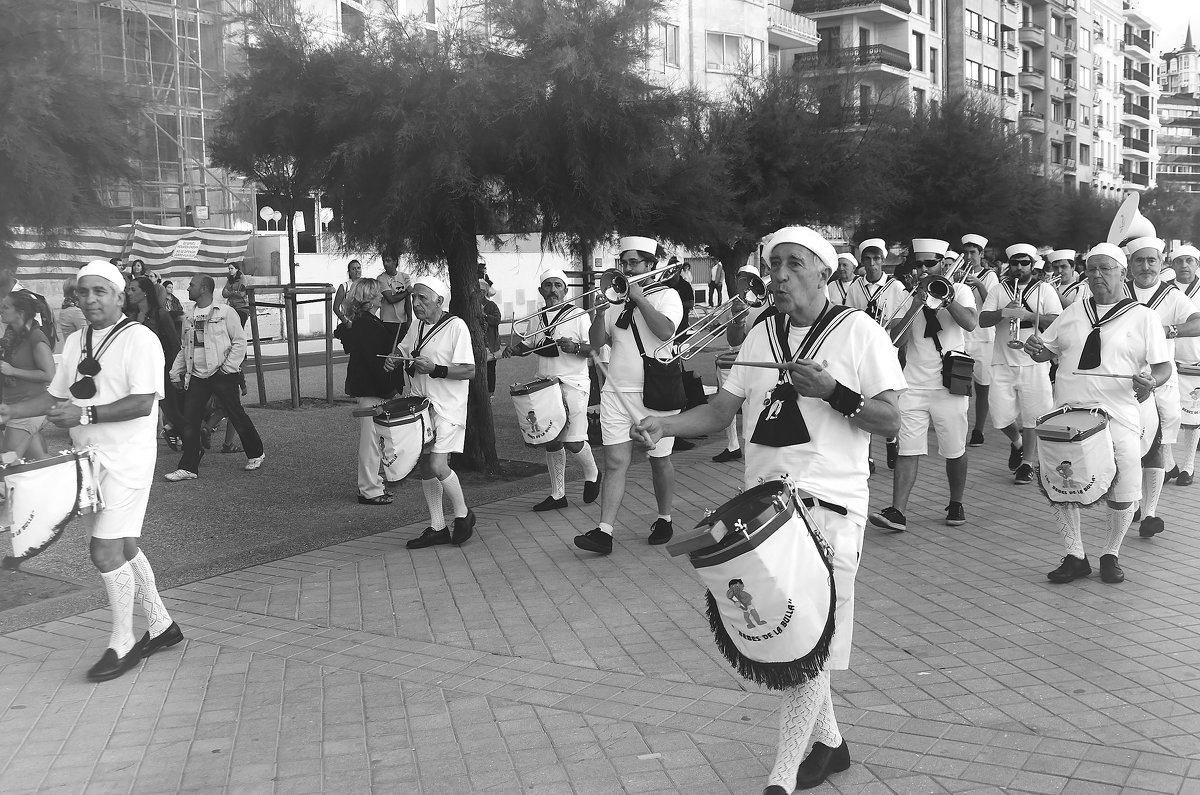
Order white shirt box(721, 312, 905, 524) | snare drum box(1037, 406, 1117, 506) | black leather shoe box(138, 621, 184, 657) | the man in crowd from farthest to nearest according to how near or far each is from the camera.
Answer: the man in crowd
snare drum box(1037, 406, 1117, 506)
black leather shoe box(138, 621, 184, 657)
white shirt box(721, 312, 905, 524)

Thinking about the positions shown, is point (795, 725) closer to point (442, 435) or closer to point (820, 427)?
point (820, 427)

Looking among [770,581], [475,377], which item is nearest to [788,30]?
[475,377]

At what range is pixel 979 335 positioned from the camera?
39.6 feet

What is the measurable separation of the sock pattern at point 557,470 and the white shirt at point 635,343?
4.49 feet

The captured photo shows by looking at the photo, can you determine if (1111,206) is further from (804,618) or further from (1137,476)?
(804,618)

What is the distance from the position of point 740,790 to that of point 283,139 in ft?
24.0

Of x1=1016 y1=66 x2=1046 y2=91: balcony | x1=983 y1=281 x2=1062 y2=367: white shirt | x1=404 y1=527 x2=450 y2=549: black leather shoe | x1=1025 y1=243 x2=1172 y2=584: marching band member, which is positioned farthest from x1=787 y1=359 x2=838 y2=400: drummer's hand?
x1=1016 y1=66 x2=1046 y2=91: balcony

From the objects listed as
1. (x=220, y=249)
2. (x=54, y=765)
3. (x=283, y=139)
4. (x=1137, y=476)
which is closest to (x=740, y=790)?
(x=54, y=765)

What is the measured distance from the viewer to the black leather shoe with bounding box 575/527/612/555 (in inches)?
315

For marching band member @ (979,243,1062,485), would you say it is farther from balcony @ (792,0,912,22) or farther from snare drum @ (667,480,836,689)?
balcony @ (792,0,912,22)

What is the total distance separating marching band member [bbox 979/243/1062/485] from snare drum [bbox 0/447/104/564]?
748 cm

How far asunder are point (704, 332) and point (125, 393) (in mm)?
3440

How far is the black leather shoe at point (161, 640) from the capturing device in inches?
242

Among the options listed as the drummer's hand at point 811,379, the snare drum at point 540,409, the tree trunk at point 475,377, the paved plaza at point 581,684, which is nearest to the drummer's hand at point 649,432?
the drummer's hand at point 811,379
